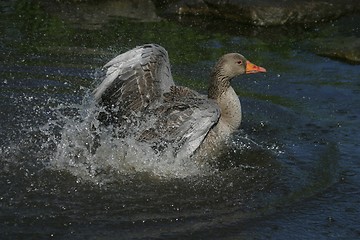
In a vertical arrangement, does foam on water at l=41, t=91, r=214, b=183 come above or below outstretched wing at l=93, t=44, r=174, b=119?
below

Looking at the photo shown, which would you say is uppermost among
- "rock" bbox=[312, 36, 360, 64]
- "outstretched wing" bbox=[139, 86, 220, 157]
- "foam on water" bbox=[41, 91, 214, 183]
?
"outstretched wing" bbox=[139, 86, 220, 157]

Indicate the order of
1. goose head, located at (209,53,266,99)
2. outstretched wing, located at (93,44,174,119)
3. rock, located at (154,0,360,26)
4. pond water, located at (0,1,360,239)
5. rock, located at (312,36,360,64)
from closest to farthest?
pond water, located at (0,1,360,239) → outstretched wing, located at (93,44,174,119) → goose head, located at (209,53,266,99) → rock, located at (312,36,360,64) → rock, located at (154,0,360,26)

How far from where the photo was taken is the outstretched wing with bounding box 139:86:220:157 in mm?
7918

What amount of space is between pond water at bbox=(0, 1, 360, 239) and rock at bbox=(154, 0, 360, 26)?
50cm

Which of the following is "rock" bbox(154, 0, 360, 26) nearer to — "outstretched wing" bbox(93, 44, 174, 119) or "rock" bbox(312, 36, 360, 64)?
"rock" bbox(312, 36, 360, 64)

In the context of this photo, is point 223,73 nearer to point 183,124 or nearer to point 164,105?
point 164,105

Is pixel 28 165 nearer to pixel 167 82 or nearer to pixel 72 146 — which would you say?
pixel 72 146

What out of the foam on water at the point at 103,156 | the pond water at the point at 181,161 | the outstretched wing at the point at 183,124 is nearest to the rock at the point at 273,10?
the pond water at the point at 181,161

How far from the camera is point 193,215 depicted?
7023 millimetres

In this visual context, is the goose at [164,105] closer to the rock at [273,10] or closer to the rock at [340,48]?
the rock at [340,48]

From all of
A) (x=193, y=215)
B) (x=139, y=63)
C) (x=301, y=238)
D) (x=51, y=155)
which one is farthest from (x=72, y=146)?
(x=301, y=238)

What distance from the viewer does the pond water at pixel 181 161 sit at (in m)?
6.88

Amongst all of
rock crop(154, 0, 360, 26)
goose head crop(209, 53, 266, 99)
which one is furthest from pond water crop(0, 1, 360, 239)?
goose head crop(209, 53, 266, 99)

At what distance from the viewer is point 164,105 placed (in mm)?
8141
